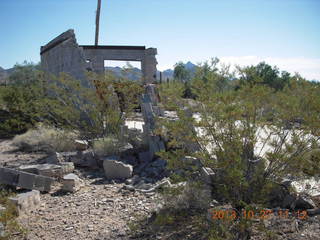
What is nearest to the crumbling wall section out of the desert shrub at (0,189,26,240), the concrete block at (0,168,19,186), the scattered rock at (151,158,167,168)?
the scattered rock at (151,158,167,168)

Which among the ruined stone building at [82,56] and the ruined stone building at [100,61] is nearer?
the ruined stone building at [100,61]

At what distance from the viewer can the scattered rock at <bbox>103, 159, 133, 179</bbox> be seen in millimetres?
6027

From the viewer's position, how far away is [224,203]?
4.07m

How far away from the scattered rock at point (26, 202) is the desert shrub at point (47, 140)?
304 cm

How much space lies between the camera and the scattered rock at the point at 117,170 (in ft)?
19.8

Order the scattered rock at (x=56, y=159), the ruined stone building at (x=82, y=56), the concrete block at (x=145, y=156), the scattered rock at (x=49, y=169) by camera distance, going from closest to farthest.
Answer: the scattered rock at (x=49, y=169)
the scattered rock at (x=56, y=159)
the concrete block at (x=145, y=156)
the ruined stone building at (x=82, y=56)

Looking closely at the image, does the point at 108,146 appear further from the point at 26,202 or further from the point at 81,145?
the point at 26,202

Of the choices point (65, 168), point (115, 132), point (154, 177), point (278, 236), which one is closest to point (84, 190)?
point (65, 168)

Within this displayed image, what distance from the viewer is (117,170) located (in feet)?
19.9

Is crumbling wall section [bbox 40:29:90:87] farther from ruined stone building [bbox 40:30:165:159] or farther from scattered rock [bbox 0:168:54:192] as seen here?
scattered rock [bbox 0:168:54:192]

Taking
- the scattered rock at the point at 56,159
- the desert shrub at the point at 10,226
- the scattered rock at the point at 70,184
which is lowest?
→ the desert shrub at the point at 10,226

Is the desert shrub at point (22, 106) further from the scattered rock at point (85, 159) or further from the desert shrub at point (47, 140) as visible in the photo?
the scattered rock at point (85, 159)
